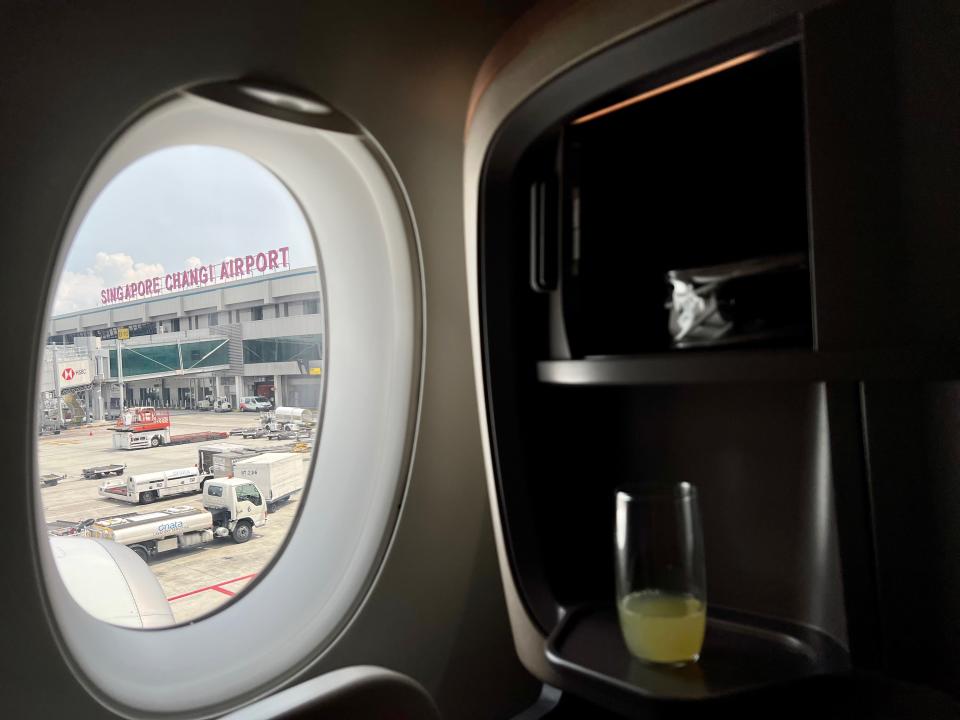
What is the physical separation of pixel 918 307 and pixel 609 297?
1.51ft

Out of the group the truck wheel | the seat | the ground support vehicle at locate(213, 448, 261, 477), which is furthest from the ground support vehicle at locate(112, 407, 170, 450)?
the seat

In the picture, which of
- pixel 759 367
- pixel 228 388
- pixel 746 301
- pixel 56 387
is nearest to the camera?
pixel 759 367

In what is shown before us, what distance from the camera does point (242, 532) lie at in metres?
1.37

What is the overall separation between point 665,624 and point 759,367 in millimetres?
363

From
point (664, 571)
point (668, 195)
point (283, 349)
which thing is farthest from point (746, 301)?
point (283, 349)

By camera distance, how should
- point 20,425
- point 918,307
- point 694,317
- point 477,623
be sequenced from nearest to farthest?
point 918,307
point 20,425
point 694,317
point 477,623

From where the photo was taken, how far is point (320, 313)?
1.46 meters

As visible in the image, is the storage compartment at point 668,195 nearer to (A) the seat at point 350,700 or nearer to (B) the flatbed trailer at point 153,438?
(A) the seat at point 350,700

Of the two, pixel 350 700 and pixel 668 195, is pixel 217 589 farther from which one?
pixel 668 195

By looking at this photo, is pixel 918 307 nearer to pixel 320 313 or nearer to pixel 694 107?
pixel 694 107

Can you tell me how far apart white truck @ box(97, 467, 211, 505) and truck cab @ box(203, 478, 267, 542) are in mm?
28

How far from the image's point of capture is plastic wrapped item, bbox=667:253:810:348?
0.91 meters

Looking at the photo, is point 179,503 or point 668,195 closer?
point 668,195

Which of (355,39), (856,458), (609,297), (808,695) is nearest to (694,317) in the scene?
(609,297)
